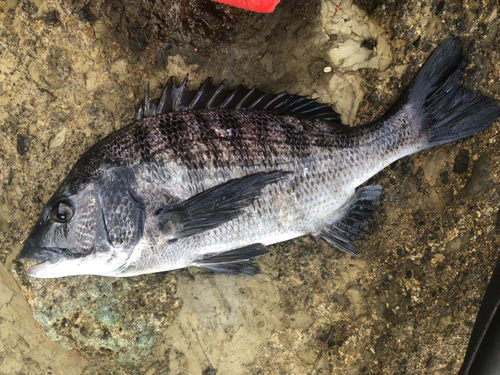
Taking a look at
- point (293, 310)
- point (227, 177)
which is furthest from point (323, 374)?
point (227, 177)

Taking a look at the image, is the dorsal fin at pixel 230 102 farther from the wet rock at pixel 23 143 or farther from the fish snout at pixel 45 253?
the fish snout at pixel 45 253

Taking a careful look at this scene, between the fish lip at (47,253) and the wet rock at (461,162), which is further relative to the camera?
the wet rock at (461,162)

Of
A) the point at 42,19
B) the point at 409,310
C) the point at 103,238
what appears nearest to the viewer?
the point at 103,238

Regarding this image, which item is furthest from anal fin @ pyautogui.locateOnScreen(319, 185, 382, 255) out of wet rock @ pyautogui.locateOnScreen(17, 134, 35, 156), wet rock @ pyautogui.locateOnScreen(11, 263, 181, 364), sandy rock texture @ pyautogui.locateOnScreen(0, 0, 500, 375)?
wet rock @ pyautogui.locateOnScreen(17, 134, 35, 156)

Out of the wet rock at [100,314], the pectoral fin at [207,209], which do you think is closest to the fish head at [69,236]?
the pectoral fin at [207,209]

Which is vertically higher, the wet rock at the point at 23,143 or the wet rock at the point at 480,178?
the wet rock at the point at 480,178

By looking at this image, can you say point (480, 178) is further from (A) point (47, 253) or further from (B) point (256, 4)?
(A) point (47, 253)

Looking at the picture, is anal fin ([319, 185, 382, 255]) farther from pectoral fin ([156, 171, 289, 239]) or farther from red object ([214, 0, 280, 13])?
red object ([214, 0, 280, 13])

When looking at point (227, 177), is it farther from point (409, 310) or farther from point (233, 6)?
point (409, 310)
